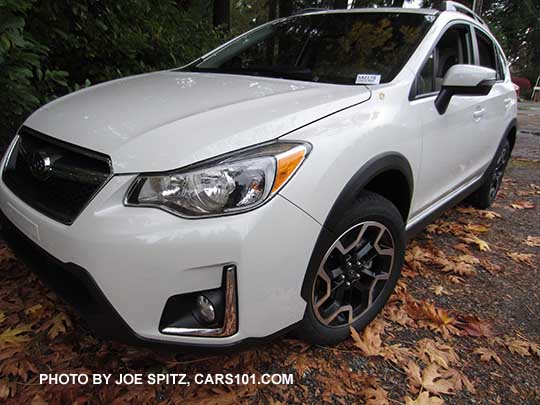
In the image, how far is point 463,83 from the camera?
204cm

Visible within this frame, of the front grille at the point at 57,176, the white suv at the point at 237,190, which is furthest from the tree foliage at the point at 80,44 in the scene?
the front grille at the point at 57,176

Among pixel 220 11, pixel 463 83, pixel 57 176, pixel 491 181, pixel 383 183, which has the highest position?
pixel 220 11

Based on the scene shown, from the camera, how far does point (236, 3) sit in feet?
55.6

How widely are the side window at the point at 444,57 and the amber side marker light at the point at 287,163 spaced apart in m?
1.02

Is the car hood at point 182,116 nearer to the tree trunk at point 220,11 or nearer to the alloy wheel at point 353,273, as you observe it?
the alloy wheel at point 353,273

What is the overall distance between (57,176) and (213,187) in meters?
0.63

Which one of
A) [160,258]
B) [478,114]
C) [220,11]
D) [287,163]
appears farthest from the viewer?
[220,11]

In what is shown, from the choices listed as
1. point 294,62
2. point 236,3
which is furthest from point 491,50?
point 236,3

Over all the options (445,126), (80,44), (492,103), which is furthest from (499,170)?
(80,44)

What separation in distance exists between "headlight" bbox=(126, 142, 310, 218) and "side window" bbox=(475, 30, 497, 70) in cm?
257

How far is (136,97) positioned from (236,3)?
676 inches

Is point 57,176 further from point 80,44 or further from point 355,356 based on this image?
point 80,44

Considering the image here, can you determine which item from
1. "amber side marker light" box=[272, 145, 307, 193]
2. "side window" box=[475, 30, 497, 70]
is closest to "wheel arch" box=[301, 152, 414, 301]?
"amber side marker light" box=[272, 145, 307, 193]

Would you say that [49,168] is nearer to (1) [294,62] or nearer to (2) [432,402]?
(1) [294,62]
